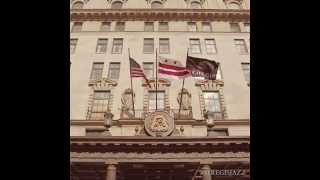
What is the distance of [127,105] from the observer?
24.8 m

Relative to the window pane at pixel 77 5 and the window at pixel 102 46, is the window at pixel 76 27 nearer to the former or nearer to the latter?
the window pane at pixel 77 5

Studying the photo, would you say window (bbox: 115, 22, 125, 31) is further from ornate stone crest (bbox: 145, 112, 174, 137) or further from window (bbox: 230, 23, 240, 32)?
ornate stone crest (bbox: 145, 112, 174, 137)

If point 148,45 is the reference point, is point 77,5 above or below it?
above

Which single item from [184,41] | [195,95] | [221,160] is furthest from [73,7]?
[221,160]

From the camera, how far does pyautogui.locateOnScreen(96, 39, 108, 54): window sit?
2950 centimetres

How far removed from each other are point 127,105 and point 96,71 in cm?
498

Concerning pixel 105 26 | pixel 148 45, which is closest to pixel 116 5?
pixel 105 26

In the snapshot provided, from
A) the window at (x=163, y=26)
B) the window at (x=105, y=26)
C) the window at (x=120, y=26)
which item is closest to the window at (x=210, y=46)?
the window at (x=163, y=26)

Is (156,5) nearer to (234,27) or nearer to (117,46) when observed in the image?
(117,46)

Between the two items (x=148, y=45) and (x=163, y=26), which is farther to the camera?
(x=163, y=26)

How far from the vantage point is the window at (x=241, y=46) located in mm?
30013
